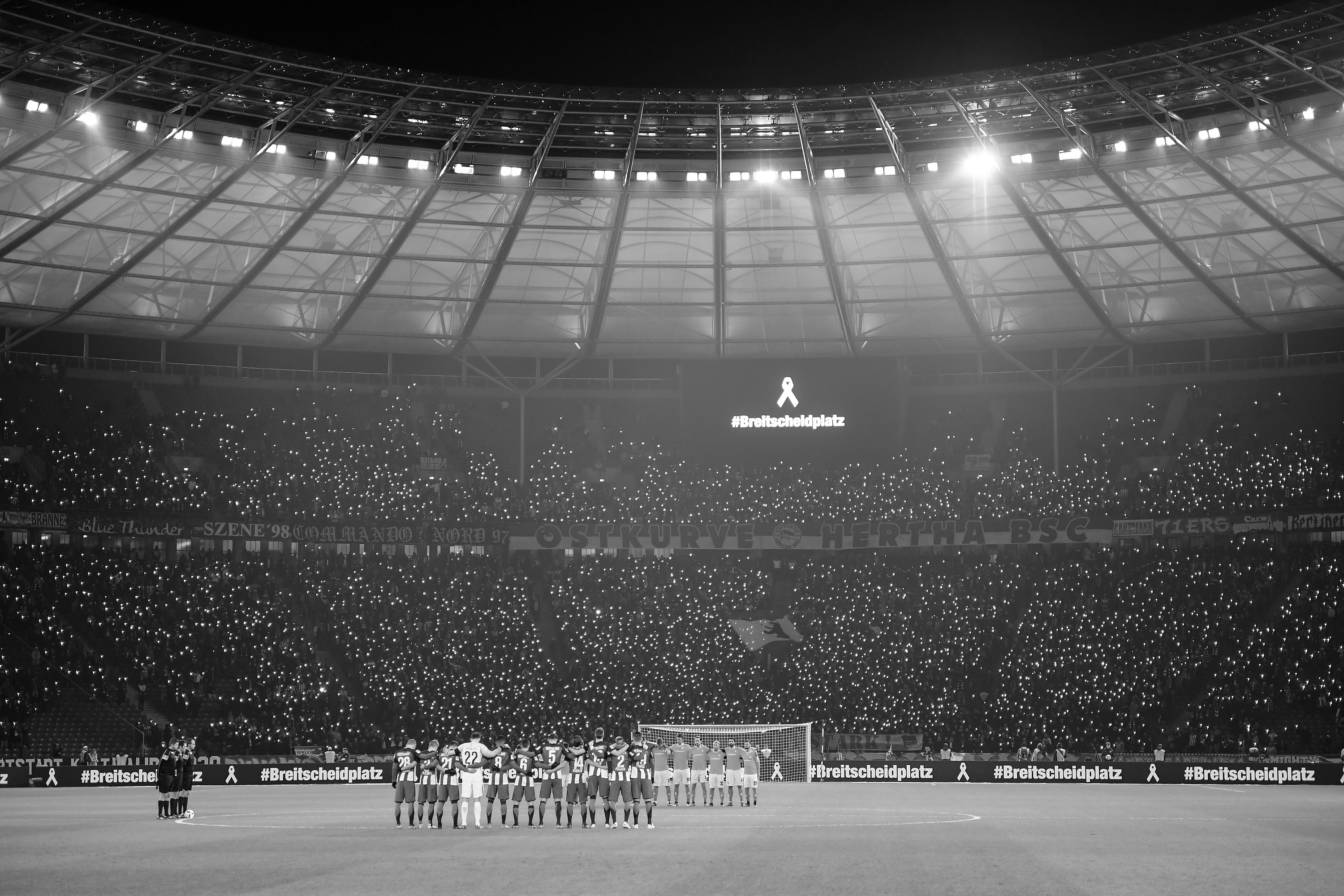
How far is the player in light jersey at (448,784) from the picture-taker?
26281 mm

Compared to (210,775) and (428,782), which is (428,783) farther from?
(210,775)

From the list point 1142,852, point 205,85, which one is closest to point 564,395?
point 205,85

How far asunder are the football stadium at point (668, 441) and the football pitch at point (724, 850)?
2.37 ft

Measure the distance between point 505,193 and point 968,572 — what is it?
980 inches

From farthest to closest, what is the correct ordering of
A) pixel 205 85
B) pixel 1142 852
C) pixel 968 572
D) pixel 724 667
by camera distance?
pixel 968 572 < pixel 724 667 < pixel 205 85 < pixel 1142 852

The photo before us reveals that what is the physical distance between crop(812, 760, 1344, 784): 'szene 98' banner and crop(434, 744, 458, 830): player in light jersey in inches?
944

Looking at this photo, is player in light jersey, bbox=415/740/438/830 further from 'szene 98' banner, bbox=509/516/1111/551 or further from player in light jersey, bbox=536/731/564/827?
'szene 98' banner, bbox=509/516/1111/551

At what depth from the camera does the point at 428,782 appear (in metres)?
26.5

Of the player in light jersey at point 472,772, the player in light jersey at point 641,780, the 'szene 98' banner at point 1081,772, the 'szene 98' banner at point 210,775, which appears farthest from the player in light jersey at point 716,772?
the 'szene 98' banner at point 210,775

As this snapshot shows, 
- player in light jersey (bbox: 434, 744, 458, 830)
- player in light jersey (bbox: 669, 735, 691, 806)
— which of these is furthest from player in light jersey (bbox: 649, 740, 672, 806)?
player in light jersey (bbox: 434, 744, 458, 830)

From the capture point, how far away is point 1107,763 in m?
45.8

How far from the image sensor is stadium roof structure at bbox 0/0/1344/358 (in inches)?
1497

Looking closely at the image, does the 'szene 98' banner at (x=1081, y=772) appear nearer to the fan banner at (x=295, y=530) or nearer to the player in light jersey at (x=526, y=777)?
the fan banner at (x=295, y=530)

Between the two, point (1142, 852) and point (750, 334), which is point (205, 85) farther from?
point (1142, 852)
